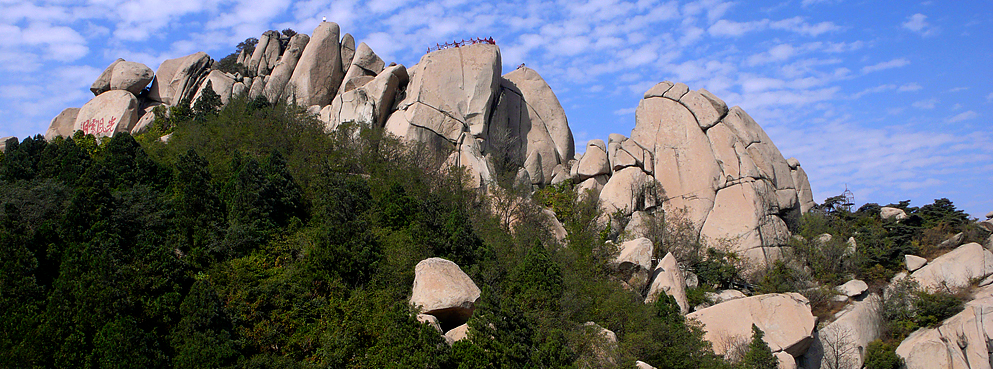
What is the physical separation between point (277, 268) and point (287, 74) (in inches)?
942

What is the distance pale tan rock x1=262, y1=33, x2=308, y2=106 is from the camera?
46781mm

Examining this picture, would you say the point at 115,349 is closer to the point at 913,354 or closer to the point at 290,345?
the point at 290,345

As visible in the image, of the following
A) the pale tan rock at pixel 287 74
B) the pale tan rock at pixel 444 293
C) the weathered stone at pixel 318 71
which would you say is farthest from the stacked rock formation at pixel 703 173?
the pale tan rock at pixel 444 293

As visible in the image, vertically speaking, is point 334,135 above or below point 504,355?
above

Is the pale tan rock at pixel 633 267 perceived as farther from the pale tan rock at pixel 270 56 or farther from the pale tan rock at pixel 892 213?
the pale tan rock at pixel 270 56

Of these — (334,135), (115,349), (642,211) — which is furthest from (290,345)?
(642,211)

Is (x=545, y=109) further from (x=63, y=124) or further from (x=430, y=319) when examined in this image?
(x=63, y=124)

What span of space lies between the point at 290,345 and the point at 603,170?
85.0 ft

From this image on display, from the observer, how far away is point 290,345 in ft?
77.7

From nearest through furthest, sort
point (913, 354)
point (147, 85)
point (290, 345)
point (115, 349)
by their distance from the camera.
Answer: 1. point (115, 349)
2. point (290, 345)
3. point (913, 354)
4. point (147, 85)


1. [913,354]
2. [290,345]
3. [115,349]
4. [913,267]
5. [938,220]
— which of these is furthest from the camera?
[938,220]

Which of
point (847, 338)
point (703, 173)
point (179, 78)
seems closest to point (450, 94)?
point (703, 173)

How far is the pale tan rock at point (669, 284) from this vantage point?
33.5 m

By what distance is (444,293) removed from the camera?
2412cm
